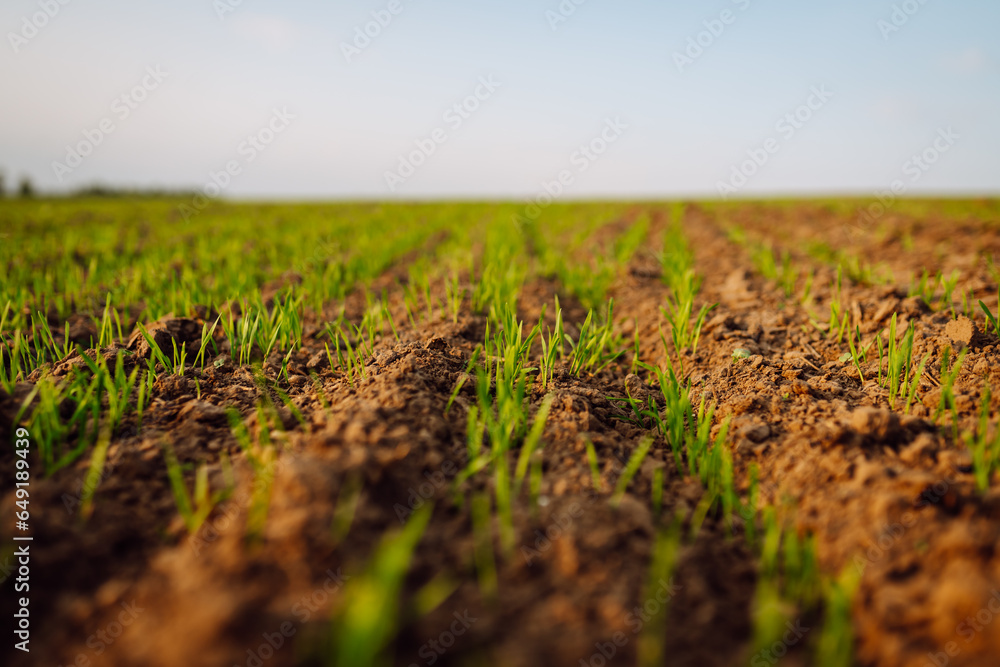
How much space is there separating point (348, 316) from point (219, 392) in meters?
1.53

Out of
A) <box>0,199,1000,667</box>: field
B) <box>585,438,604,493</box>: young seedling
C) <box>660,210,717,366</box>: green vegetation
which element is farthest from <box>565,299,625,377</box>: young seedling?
<box>585,438,604,493</box>: young seedling

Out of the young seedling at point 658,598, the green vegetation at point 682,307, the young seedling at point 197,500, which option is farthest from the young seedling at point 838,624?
the young seedling at point 197,500

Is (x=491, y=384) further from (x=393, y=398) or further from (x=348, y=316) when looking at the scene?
(x=348, y=316)

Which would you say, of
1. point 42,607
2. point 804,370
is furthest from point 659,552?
point 804,370

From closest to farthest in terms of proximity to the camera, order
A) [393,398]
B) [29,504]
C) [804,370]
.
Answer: [29,504] < [393,398] < [804,370]

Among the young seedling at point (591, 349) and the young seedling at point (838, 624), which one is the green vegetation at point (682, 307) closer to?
the young seedling at point (591, 349)

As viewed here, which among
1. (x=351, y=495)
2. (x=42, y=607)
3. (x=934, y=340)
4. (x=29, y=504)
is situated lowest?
(x=42, y=607)

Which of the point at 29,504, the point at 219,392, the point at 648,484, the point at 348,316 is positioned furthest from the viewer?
the point at 348,316

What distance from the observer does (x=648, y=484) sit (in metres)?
1.62

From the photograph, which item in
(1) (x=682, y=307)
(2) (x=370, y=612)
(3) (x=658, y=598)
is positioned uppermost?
(1) (x=682, y=307)

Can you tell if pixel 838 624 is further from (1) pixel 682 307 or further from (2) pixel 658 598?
(1) pixel 682 307

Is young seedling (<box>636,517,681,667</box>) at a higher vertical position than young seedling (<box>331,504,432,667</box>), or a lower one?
lower

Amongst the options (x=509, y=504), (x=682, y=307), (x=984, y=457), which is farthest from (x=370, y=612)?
(x=682, y=307)

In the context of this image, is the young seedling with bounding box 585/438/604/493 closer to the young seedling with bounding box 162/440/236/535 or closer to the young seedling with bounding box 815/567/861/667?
the young seedling with bounding box 815/567/861/667
